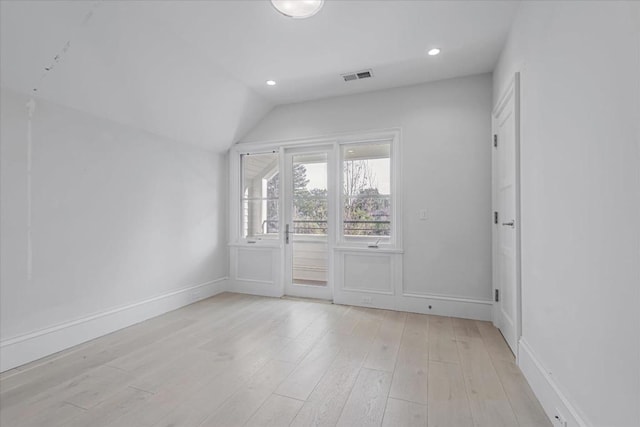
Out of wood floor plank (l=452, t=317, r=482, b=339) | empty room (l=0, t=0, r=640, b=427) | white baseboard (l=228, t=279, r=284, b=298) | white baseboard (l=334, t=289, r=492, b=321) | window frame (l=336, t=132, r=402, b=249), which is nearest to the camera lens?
empty room (l=0, t=0, r=640, b=427)

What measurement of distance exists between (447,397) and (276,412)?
1046 millimetres

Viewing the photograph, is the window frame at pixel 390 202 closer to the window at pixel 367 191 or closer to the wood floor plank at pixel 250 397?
the window at pixel 367 191

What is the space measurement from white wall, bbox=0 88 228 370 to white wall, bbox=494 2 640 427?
11.6 feet

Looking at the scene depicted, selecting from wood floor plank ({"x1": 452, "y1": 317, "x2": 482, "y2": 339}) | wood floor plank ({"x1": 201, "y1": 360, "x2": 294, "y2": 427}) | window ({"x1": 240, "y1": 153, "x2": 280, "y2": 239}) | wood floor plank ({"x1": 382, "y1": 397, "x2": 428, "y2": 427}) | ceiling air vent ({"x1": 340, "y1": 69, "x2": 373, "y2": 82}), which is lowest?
wood floor plank ({"x1": 452, "y1": 317, "x2": 482, "y2": 339})

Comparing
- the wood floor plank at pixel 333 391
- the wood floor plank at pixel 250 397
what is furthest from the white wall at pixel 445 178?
the wood floor plank at pixel 250 397

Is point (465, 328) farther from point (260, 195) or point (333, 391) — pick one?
point (260, 195)

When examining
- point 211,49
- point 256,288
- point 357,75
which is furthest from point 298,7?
point 256,288

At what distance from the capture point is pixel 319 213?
3.98 metres

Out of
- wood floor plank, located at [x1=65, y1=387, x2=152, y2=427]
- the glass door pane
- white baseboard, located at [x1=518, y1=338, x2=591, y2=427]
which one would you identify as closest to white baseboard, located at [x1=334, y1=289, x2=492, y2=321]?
the glass door pane

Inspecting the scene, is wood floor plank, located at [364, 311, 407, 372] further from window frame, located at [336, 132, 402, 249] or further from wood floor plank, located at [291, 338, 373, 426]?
window frame, located at [336, 132, 402, 249]

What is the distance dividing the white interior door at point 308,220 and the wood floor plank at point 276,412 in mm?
2148

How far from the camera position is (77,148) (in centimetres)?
260

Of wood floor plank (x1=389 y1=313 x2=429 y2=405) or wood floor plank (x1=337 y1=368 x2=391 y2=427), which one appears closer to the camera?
wood floor plank (x1=337 y1=368 x2=391 y2=427)

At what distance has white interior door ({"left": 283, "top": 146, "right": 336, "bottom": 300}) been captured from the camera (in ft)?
12.9
